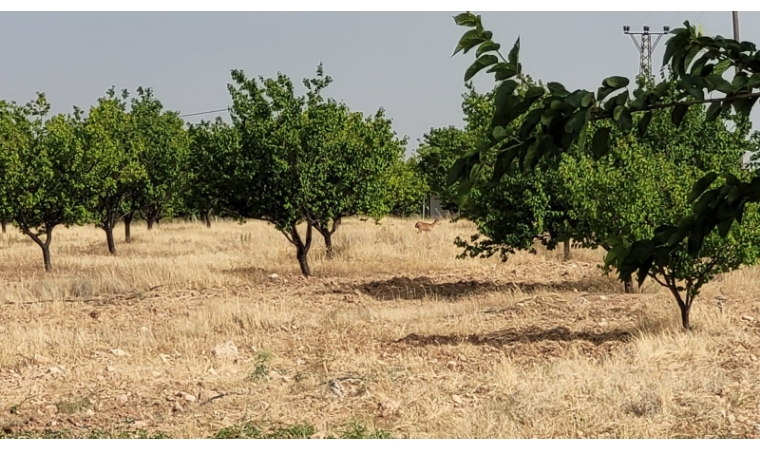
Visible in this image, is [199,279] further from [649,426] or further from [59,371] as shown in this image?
[649,426]

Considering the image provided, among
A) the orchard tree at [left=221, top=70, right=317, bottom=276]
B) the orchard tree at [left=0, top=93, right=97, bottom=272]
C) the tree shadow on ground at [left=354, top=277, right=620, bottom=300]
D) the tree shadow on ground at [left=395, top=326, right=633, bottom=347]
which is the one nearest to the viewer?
the tree shadow on ground at [left=395, top=326, right=633, bottom=347]

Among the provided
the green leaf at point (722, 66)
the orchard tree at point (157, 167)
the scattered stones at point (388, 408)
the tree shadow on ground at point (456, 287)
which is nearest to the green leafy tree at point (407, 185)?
the orchard tree at point (157, 167)

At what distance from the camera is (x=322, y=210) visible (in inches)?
665

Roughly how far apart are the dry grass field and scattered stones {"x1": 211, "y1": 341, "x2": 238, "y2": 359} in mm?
89

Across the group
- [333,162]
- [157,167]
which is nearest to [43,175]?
[333,162]

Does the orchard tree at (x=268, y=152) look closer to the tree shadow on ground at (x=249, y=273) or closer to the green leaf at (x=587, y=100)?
the tree shadow on ground at (x=249, y=273)

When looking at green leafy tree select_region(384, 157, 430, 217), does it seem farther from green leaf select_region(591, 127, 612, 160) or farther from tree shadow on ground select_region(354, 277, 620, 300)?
green leaf select_region(591, 127, 612, 160)

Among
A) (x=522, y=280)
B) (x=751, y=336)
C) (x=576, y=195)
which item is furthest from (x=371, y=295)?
(x=751, y=336)

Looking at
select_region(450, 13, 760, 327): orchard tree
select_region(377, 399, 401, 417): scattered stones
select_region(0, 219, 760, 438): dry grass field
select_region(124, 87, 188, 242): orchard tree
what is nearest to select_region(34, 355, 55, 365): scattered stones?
select_region(0, 219, 760, 438): dry grass field

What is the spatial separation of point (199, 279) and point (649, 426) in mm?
11013

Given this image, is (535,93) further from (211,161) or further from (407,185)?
(407,185)

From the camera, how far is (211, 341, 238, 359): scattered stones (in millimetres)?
8906

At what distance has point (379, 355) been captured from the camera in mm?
8859

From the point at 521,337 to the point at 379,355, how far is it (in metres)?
1.89
